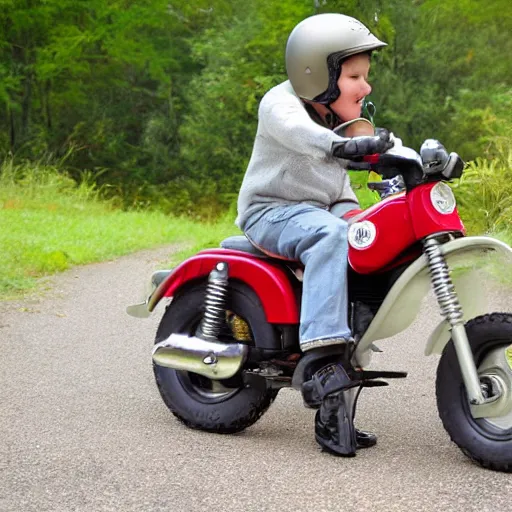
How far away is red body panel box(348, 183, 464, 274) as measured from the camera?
4016 mm

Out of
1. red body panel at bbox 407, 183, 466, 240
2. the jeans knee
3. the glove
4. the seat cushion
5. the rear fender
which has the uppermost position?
the glove

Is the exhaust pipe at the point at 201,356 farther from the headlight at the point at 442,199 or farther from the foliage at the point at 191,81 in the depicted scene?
the foliage at the point at 191,81

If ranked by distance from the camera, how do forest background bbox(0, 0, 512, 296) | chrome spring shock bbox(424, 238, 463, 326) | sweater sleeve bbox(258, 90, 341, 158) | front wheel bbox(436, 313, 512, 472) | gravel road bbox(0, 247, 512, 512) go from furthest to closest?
forest background bbox(0, 0, 512, 296)
sweater sleeve bbox(258, 90, 341, 158)
chrome spring shock bbox(424, 238, 463, 326)
front wheel bbox(436, 313, 512, 472)
gravel road bbox(0, 247, 512, 512)

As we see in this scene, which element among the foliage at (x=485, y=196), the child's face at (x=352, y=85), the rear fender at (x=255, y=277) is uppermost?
the child's face at (x=352, y=85)

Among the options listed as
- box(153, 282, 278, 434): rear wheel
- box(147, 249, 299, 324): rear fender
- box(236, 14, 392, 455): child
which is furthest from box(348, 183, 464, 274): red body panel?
box(153, 282, 278, 434): rear wheel

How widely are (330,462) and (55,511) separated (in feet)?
3.75

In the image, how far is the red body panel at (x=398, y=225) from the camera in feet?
13.2

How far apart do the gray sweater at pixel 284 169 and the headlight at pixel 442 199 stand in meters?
0.40

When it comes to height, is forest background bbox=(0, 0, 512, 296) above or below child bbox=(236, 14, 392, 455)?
below

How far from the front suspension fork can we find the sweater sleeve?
1.78 feet

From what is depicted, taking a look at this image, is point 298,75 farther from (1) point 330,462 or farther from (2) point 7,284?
(2) point 7,284

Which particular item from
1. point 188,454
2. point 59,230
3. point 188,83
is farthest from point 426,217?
point 188,83

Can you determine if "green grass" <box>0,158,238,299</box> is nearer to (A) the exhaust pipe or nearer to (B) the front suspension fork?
(A) the exhaust pipe

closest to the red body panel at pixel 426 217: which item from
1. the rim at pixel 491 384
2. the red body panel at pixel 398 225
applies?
the red body panel at pixel 398 225
